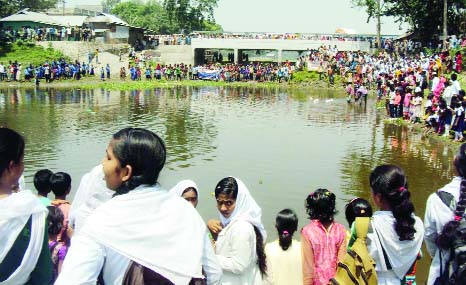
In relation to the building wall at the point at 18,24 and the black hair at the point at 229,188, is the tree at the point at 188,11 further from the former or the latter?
the black hair at the point at 229,188

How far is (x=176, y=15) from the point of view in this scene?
195 feet

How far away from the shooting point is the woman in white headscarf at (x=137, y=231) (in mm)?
2006

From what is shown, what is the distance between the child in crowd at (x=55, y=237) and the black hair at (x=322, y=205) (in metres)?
1.75

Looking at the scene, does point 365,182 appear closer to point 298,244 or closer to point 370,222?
point 298,244

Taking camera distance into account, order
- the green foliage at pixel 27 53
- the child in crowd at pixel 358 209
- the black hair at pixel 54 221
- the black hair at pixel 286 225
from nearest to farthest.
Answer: the black hair at pixel 54 221 → the child in crowd at pixel 358 209 → the black hair at pixel 286 225 → the green foliage at pixel 27 53

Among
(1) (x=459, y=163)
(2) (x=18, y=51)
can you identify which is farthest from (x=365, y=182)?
(2) (x=18, y=51)

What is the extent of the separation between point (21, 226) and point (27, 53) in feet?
128

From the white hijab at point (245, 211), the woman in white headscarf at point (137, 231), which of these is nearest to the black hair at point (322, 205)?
the white hijab at point (245, 211)

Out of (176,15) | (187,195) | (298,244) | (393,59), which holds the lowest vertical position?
(298,244)

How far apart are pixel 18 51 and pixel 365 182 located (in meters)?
34.2

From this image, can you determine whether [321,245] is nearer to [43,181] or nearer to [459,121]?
[43,181]

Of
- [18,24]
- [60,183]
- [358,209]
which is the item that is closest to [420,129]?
[358,209]

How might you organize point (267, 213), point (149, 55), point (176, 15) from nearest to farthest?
point (267, 213)
point (149, 55)
point (176, 15)

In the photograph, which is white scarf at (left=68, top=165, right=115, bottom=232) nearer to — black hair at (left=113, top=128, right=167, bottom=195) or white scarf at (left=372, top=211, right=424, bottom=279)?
black hair at (left=113, top=128, right=167, bottom=195)
